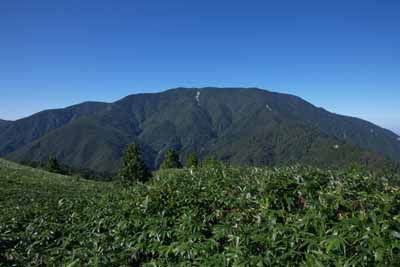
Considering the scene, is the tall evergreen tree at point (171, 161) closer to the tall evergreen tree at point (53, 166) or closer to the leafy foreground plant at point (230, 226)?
the tall evergreen tree at point (53, 166)

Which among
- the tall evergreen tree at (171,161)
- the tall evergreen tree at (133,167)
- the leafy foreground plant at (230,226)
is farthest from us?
the tall evergreen tree at (171,161)

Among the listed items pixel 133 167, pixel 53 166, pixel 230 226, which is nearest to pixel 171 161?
pixel 133 167

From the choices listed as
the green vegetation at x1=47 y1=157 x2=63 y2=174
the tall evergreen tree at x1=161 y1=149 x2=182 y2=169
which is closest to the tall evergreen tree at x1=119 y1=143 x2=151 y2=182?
the tall evergreen tree at x1=161 y1=149 x2=182 y2=169

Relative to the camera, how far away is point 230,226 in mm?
4828

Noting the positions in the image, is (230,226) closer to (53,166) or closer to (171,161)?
(171,161)

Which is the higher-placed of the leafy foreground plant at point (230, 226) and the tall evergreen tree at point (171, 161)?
the leafy foreground plant at point (230, 226)

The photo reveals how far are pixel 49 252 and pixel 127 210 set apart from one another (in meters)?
1.41

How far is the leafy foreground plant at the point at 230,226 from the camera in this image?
3879mm

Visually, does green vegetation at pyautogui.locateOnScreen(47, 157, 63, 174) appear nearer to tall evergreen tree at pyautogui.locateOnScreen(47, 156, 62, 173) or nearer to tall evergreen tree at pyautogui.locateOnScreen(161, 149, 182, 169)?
tall evergreen tree at pyautogui.locateOnScreen(47, 156, 62, 173)

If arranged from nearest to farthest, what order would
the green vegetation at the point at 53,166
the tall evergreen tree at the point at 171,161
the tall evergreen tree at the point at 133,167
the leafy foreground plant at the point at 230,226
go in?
the leafy foreground plant at the point at 230,226 < the tall evergreen tree at the point at 133,167 < the green vegetation at the point at 53,166 < the tall evergreen tree at the point at 171,161

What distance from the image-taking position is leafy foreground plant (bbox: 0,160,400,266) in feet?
12.7

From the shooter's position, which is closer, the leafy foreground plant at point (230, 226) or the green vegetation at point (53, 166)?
the leafy foreground plant at point (230, 226)

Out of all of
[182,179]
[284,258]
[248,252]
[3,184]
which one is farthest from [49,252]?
[3,184]

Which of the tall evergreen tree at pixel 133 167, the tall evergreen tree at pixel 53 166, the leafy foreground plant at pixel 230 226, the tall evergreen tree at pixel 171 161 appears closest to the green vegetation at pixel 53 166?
the tall evergreen tree at pixel 53 166
